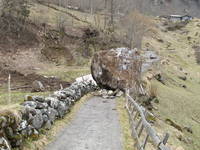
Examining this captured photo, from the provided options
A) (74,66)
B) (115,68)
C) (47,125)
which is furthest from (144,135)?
(74,66)

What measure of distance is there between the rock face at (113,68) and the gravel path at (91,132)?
7553mm

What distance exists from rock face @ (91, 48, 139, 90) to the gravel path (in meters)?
7.55

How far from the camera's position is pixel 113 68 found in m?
24.3

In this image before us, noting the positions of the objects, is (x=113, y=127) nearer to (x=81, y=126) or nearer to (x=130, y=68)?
(x=81, y=126)

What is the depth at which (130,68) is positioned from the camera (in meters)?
24.3

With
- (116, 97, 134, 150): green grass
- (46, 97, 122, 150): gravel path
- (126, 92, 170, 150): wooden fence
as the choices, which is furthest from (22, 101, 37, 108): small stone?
(126, 92, 170, 150): wooden fence

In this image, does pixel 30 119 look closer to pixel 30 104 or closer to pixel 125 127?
pixel 30 104

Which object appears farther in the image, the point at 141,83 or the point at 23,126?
the point at 141,83

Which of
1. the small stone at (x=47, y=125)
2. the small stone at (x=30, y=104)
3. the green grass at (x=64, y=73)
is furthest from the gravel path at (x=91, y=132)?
the green grass at (x=64, y=73)

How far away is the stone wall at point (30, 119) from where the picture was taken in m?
7.57

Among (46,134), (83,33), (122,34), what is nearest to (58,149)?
(46,134)

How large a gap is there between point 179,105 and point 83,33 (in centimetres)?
2655

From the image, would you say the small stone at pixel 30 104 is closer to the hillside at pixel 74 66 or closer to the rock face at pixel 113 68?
the hillside at pixel 74 66

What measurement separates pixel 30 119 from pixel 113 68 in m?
15.7
